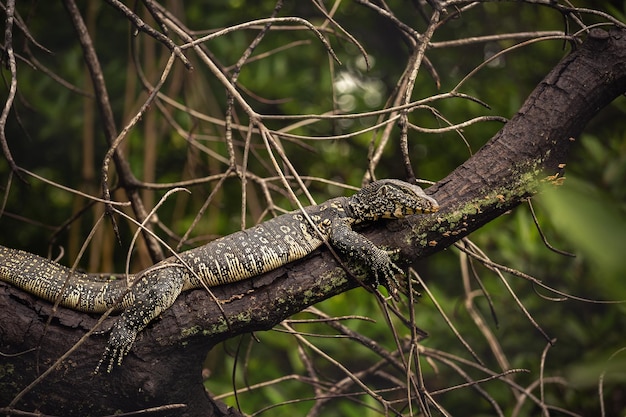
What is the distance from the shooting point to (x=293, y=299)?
8.59 feet

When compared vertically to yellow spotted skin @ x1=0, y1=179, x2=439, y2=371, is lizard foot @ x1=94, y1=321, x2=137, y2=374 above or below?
below

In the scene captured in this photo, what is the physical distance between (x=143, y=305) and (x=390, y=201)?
118 centimetres

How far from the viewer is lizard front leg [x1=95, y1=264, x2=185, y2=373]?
2641 mm

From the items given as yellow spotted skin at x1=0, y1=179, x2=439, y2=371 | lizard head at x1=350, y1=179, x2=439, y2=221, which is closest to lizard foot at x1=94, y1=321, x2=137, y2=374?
yellow spotted skin at x1=0, y1=179, x2=439, y2=371

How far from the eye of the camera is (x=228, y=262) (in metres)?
2.94

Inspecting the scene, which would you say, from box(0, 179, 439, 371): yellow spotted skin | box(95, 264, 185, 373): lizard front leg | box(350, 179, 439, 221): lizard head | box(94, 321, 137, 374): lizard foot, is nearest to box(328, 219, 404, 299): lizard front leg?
box(0, 179, 439, 371): yellow spotted skin

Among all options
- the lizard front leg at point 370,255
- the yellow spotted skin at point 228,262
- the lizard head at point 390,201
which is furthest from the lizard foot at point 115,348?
the lizard head at point 390,201

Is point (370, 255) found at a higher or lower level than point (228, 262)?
lower

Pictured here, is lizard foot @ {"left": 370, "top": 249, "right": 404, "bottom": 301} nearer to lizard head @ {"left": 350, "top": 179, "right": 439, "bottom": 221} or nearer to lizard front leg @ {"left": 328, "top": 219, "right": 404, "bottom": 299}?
lizard front leg @ {"left": 328, "top": 219, "right": 404, "bottom": 299}

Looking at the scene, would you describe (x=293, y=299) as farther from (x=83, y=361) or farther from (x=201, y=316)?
(x=83, y=361)

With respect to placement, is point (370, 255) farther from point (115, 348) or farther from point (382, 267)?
point (115, 348)

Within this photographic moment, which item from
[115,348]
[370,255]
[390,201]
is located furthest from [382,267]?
[115,348]

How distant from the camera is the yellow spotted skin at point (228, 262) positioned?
2.70 meters

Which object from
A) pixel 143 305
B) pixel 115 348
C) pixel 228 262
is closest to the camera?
pixel 115 348
